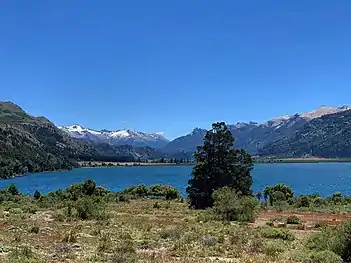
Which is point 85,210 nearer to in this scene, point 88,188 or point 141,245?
point 141,245

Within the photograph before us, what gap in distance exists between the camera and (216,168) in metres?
62.8

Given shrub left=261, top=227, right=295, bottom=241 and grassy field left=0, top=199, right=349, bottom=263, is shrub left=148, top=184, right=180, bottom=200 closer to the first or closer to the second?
grassy field left=0, top=199, right=349, bottom=263

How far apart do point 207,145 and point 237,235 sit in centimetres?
3514

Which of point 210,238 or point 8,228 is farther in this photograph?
point 8,228

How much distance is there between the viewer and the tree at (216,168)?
62.5m

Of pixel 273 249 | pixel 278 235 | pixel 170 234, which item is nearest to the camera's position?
pixel 273 249

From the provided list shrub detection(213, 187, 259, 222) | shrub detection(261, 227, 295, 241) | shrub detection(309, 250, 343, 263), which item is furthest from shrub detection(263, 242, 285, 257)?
shrub detection(213, 187, 259, 222)

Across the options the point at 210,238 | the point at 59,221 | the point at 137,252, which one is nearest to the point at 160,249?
the point at 137,252

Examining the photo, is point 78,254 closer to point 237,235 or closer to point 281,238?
point 237,235

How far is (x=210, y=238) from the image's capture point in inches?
1030

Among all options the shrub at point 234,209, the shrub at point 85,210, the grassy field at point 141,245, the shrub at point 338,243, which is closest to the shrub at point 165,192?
the shrub at point 234,209

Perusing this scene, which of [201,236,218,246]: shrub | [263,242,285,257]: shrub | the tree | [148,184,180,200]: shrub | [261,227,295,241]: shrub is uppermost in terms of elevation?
the tree

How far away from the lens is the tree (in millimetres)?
62531

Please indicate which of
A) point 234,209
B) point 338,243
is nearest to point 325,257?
point 338,243
